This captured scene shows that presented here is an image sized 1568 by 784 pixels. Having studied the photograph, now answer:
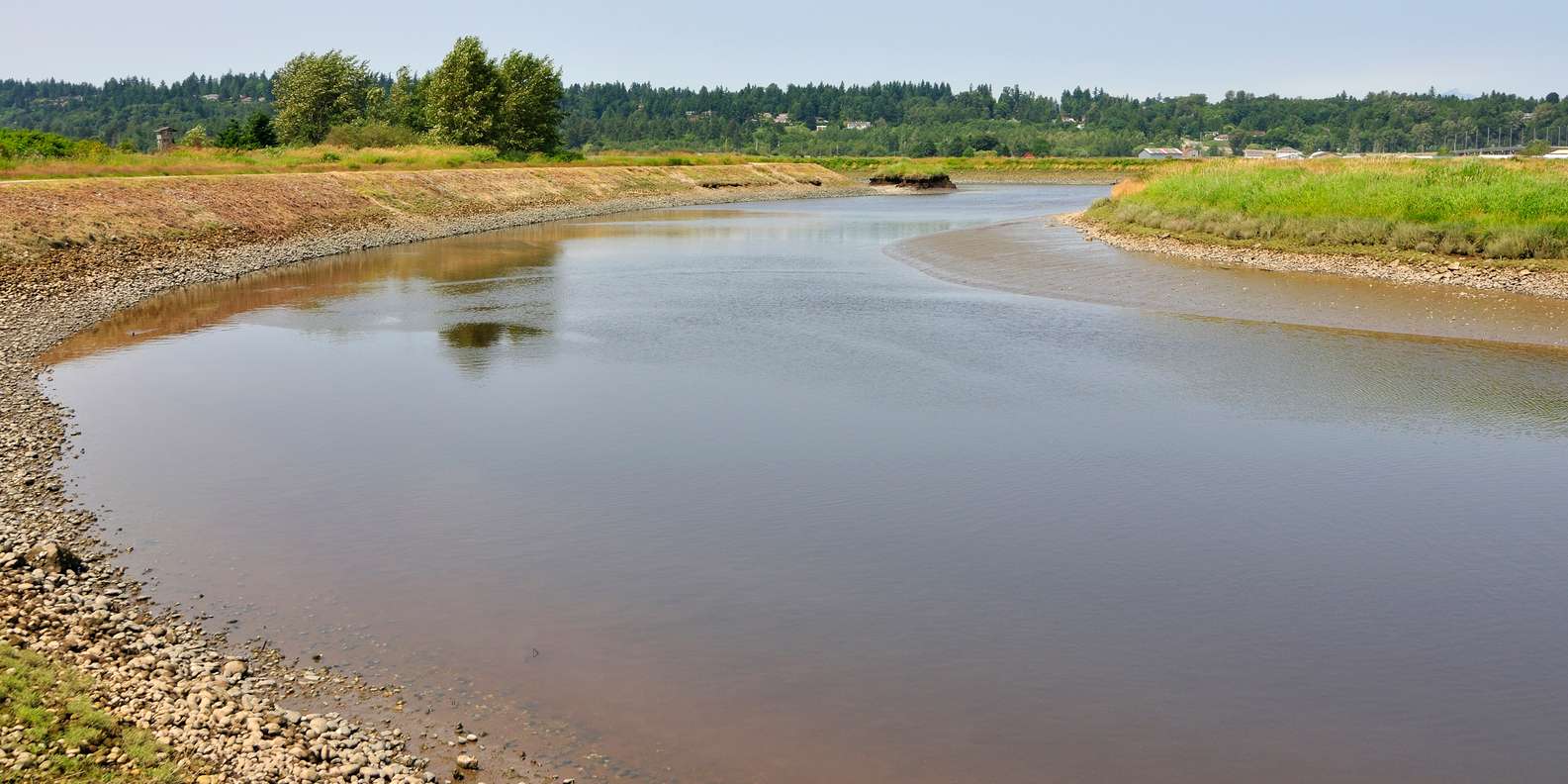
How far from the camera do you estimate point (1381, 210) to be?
137ft

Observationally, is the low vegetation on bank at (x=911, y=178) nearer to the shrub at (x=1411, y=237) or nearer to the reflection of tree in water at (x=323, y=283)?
the reflection of tree in water at (x=323, y=283)

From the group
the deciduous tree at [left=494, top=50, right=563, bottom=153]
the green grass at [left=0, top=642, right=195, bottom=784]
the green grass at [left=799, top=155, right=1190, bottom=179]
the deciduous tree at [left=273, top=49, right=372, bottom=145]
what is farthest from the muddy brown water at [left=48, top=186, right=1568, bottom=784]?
the green grass at [left=799, top=155, right=1190, bottom=179]

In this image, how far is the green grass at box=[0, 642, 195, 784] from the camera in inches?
319

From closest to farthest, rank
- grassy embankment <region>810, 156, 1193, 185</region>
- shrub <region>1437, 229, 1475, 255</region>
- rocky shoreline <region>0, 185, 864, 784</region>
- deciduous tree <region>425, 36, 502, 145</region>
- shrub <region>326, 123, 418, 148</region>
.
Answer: rocky shoreline <region>0, 185, 864, 784</region> → shrub <region>1437, 229, 1475, 255</region> → shrub <region>326, 123, 418, 148</region> → deciduous tree <region>425, 36, 502, 145</region> → grassy embankment <region>810, 156, 1193, 185</region>

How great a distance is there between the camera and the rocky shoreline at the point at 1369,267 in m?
34.6

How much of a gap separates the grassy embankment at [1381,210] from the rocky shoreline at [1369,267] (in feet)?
1.77

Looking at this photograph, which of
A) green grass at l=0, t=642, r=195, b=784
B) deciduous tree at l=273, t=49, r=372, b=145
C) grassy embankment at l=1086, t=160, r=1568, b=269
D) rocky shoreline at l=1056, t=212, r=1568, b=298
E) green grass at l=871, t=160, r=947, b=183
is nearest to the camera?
green grass at l=0, t=642, r=195, b=784

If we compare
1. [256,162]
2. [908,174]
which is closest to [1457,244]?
[256,162]

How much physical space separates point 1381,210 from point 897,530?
111 feet

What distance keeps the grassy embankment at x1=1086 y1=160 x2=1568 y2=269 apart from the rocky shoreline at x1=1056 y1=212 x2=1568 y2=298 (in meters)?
0.54

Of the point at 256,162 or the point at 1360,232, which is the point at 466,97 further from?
the point at 1360,232

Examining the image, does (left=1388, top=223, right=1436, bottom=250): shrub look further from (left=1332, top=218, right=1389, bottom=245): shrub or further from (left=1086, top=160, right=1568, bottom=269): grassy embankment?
(left=1332, top=218, right=1389, bottom=245): shrub

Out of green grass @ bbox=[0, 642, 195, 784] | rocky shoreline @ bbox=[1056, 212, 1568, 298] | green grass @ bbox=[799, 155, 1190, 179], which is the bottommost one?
green grass @ bbox=[0, 642, 195, 784]

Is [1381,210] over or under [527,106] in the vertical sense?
under
